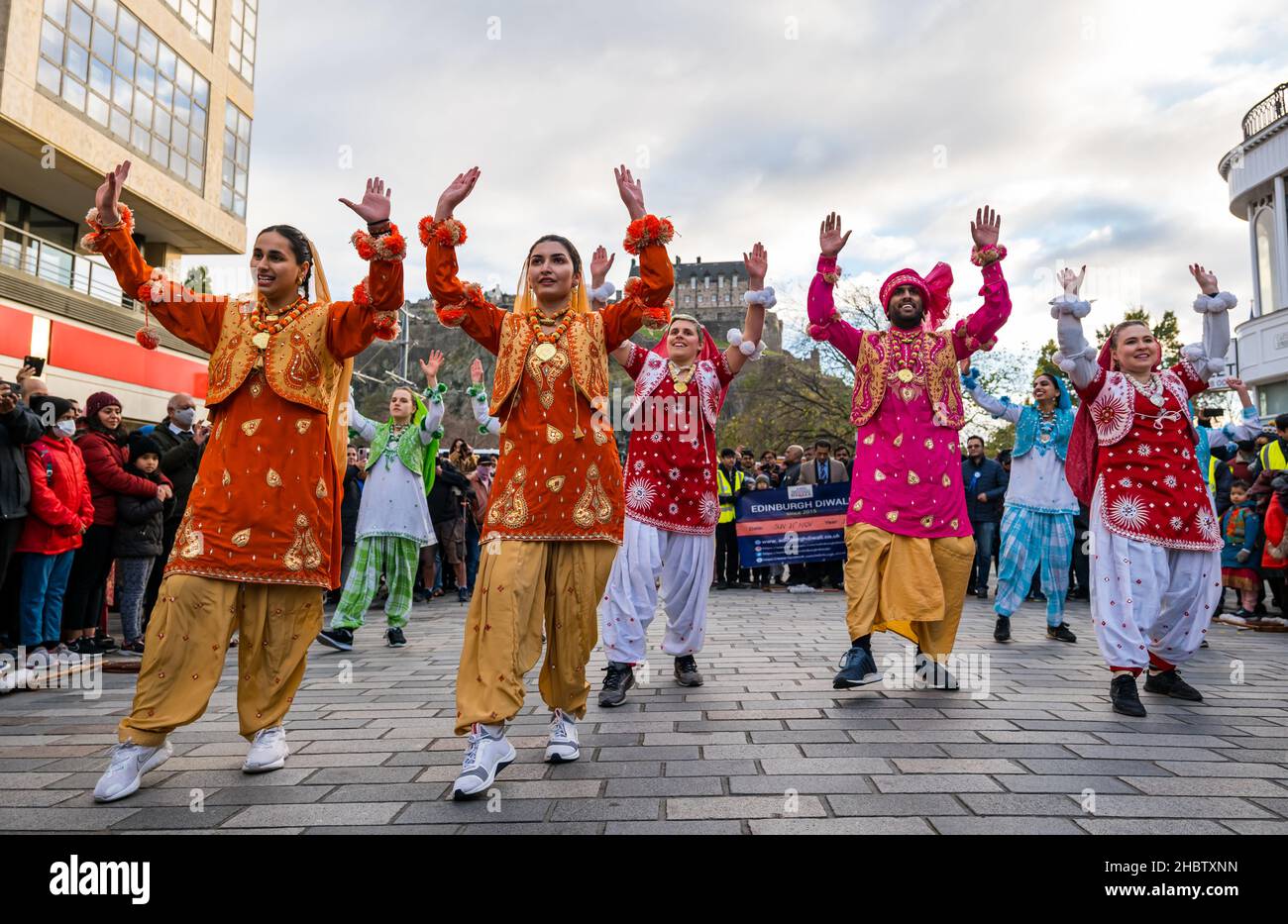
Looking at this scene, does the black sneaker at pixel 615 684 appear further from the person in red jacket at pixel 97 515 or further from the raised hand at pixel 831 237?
the person in red jacket at pixel 97 515

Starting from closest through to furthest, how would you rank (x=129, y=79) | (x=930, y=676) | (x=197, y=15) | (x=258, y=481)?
(x=258, y=481)
(x=930, y=676)
(x=129, y=79)
(x=197, y=15)

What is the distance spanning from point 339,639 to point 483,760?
13.2 feet

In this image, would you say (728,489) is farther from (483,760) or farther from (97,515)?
(483,760)

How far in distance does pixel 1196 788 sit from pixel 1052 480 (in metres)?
4.59

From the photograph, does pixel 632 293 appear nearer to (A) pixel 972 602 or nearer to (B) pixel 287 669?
(B) pixel 287 669

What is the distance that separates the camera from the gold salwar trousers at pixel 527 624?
9.94 feet

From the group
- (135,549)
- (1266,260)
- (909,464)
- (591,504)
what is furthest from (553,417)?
(1266,260)

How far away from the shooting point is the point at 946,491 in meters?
4.65

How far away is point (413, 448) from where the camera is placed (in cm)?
698

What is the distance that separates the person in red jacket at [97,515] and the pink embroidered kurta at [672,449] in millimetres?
3736

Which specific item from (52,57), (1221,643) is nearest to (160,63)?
(52,57)

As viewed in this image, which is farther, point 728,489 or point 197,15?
point 197,15

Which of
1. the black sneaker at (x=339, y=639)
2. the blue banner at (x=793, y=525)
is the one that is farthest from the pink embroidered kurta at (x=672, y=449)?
the blue banner at (x=793, y=525)

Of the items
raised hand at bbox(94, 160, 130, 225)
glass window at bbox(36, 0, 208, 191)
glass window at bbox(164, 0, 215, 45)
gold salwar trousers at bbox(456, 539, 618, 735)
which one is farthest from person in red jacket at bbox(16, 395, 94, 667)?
glass window at bbox(164, 0, 215, 45)
